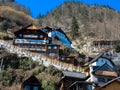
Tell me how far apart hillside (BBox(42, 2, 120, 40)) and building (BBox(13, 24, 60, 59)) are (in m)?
50.3

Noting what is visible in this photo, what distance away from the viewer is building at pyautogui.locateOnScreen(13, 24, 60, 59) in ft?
227

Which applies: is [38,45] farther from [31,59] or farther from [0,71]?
[0,71]

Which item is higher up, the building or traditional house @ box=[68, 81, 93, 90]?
the building

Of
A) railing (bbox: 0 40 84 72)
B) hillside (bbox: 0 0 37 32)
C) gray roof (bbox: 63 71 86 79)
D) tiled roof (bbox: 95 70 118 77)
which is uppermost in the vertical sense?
hillside (bbox: 0 0 37 32)

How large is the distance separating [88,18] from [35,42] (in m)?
90.8

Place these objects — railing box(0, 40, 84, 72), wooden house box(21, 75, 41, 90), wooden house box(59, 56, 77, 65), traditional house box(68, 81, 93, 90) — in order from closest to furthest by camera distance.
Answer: traditional house box(68, 81, 93, 90) → wooden house box(21, 75, 41, 90) → railing box(0, 40, 84, 72) → wooden house box(59, 56, 77, 65)

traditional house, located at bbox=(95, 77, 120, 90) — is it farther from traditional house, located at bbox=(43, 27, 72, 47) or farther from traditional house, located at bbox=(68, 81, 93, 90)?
traditional house, located at bbox=(43, 27, 72, 47)

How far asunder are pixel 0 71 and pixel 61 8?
403 ft

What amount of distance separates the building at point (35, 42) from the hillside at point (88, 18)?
50.3 m

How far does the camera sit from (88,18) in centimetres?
16012

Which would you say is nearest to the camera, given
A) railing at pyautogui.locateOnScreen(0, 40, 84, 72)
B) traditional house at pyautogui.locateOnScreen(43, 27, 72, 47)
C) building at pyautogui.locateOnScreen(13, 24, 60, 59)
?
railing at pyautogui.locateOnScreen(0, 40, 84, 72)

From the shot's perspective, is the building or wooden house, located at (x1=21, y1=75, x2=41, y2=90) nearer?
wooden house, located at (x1=21, y1=75, x2=41, y2=90)

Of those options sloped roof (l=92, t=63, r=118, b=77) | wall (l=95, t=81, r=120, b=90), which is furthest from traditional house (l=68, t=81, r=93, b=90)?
wall (l=95, t=81, r=120, b=90)

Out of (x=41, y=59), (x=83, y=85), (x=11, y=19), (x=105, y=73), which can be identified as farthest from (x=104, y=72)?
(x=11, y=19)
